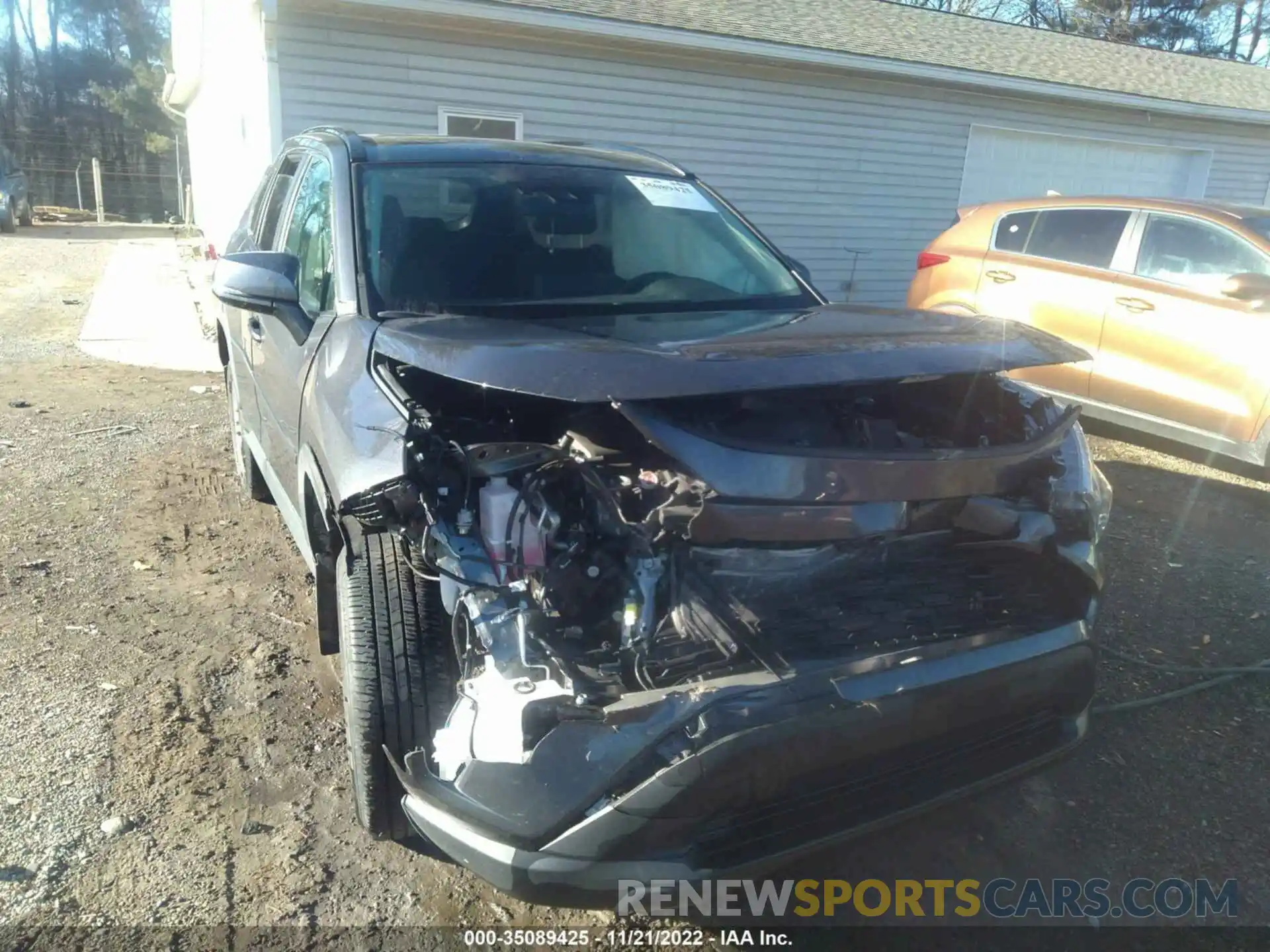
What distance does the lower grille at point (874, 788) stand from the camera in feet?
6.21

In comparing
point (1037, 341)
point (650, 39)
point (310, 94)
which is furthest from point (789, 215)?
point (1037, 341)

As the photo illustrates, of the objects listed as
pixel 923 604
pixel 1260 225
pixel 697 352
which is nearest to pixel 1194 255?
pixel 1260 225

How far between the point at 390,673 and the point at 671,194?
243 cm

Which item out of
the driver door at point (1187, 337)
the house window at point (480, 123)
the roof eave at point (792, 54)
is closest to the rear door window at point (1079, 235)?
the driver door at point (1187, 337)

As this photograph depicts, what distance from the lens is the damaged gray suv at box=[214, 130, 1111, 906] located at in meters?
1.82

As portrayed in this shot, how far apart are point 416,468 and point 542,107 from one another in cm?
806

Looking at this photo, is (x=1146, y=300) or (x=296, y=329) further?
(x=1146, y=300)

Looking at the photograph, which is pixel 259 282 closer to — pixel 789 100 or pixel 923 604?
pixel 923 604

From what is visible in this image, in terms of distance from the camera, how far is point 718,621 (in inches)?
80.5

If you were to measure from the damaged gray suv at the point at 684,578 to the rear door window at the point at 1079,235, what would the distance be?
14.8 feet

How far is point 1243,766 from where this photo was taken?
119 inches

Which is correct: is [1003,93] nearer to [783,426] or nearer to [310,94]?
[310,94]

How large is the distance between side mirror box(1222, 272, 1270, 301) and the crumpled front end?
3.96 meters

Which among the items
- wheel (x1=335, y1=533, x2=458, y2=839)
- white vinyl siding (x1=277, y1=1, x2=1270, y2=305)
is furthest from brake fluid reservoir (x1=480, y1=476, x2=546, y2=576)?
white vinyl siding (x1=277, y1=1, x2=1270, y2=305)
